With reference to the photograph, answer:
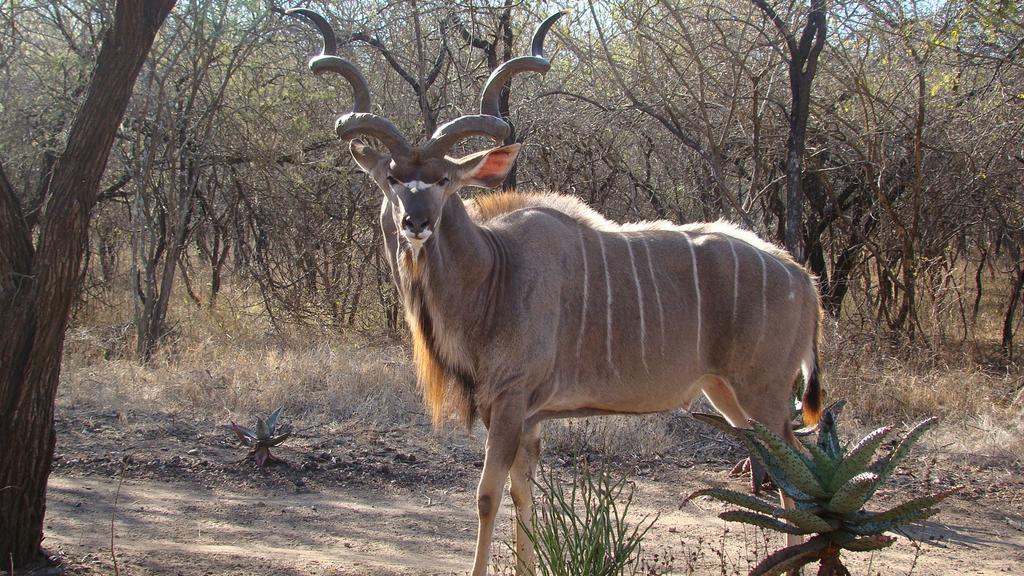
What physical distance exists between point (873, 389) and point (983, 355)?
9.83 ft

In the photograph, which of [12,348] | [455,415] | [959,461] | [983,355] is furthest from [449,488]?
[983,355]

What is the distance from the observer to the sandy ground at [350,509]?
367 cm

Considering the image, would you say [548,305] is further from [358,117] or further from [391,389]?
[391,389]

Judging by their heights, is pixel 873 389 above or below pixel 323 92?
below

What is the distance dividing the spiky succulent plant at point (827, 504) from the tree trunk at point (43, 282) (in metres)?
2.13

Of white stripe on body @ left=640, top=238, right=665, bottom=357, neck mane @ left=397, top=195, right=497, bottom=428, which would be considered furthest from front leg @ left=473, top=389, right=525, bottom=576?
white stripe on body @ left=640, top=238, right=665, bottom=357

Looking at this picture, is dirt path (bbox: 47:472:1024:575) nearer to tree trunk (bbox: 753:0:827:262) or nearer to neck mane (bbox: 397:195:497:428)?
neck mane (bbox: 397:195:497:428)

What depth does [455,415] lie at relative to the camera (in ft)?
12.7

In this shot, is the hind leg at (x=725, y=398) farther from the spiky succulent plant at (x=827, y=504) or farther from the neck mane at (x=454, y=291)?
the spiky succulent plant at (x=827, y=504)

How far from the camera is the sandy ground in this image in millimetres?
3670

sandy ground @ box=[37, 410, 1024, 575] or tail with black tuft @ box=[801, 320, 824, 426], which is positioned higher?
tail with black tuft @ box=[801, 320, 824, 426]

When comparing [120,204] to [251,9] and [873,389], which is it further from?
[873,389]

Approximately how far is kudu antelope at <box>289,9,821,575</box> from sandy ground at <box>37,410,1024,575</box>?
54cm

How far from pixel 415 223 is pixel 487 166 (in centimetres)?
61
